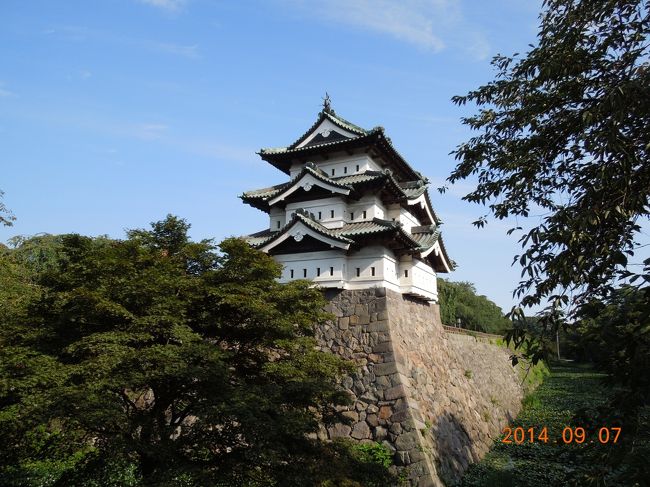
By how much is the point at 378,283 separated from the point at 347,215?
96.1 inches

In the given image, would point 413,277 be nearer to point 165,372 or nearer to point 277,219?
point 277,219

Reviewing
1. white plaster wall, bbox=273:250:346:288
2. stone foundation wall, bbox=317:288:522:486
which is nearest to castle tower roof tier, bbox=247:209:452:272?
white plaster wall, bbox=273:250:346:288

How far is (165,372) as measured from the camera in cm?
595

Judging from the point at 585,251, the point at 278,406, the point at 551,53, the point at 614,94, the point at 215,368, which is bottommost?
the point at 278,406

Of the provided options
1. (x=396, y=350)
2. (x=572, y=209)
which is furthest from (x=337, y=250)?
(x=572, y=209)

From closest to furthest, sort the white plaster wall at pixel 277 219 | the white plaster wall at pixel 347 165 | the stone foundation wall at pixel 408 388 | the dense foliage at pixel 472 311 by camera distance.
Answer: the stone foundation wall at pixel 408 388
the white plaster wall at pixel 347 165
the white plaster wall at pixel 277 219
the dense foliage at pixel 472 311

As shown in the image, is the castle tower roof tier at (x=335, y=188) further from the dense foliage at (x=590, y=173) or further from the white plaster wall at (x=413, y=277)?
the dense foliage at (x=590, y=173)

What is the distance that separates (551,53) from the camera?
14.5 feet

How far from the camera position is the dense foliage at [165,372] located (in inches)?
229

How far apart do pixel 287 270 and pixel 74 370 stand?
7.42m

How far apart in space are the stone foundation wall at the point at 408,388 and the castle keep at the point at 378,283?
0.09 feet

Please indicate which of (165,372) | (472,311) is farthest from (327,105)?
(472,311)

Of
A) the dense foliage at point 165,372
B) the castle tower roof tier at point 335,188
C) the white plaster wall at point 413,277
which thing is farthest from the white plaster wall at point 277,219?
the dense foliage at point 165,372

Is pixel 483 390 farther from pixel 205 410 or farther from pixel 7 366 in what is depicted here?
pixel 7 366
